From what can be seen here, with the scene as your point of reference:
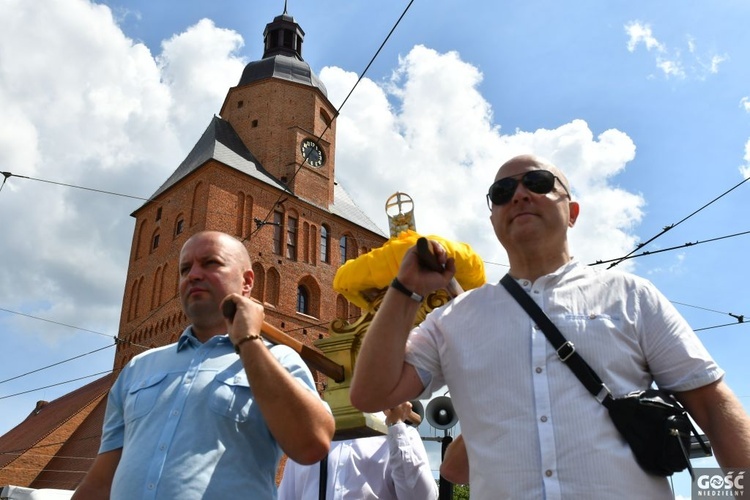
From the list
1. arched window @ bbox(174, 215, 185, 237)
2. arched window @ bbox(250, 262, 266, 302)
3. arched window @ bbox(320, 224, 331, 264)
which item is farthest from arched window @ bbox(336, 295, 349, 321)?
arched window @ bbox(174, 215, 185, 237)

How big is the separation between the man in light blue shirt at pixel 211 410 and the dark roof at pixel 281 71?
33.2m

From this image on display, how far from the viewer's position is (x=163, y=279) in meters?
29.3

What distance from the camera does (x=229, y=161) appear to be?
98.2 feet

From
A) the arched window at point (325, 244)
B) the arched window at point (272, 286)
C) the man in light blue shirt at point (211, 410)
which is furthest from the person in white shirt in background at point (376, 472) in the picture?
the arched window at point (325, 244)

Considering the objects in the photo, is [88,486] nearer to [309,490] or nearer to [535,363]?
[309,490]

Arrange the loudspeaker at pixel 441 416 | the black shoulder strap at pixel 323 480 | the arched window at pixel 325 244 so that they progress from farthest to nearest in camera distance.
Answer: the arched window at pixel 325 244 → the loudspeaker at pixel 441 416 → the black shoulder strap at pixel 323 480

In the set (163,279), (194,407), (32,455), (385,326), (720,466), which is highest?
(163,279)

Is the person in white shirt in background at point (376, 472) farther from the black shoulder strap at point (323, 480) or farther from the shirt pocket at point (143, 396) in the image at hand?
the shirt pocket at point (143, 396)

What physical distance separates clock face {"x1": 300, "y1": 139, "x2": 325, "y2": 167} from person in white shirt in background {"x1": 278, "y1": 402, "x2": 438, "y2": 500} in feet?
96.7

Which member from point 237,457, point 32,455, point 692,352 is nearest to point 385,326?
point 237,457

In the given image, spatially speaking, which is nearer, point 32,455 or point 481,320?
point 481,320

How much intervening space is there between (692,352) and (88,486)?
2.12 metres

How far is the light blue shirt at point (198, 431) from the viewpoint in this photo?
2.03m

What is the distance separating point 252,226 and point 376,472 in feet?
85.6
